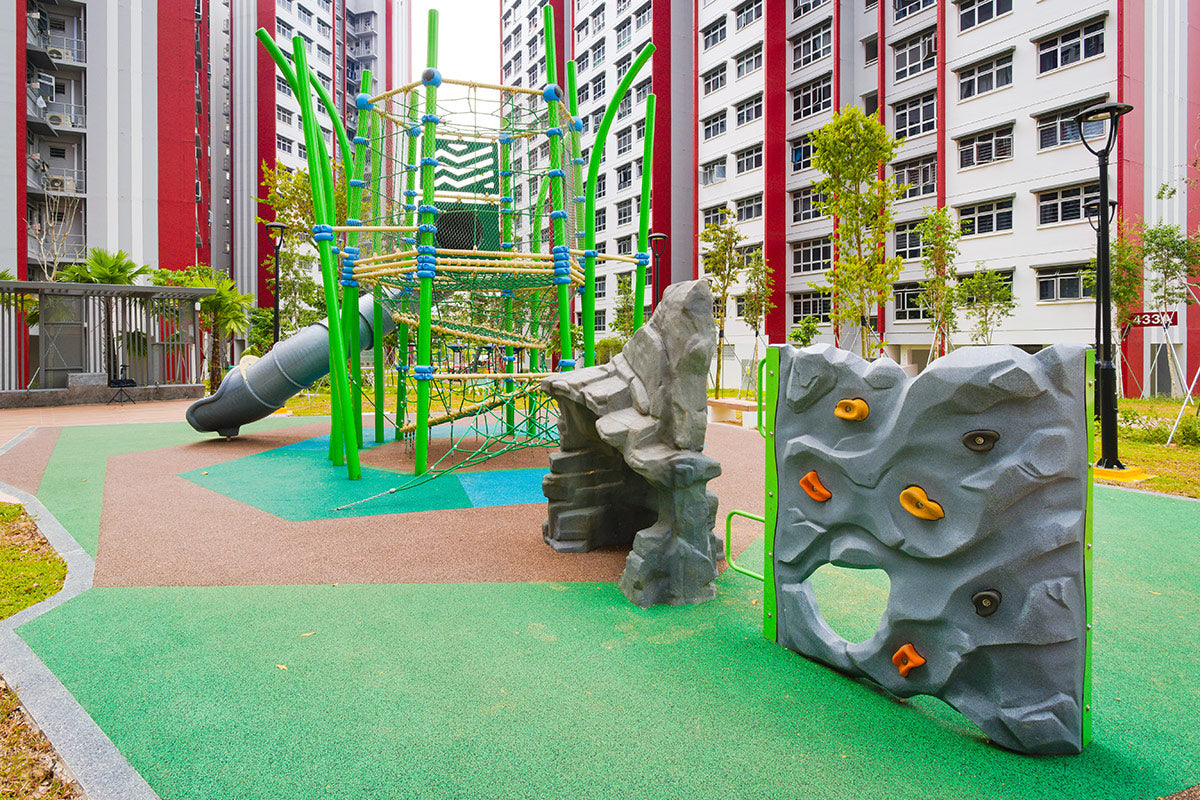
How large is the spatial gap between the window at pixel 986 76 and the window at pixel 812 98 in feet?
20.7

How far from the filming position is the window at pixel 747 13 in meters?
33.2

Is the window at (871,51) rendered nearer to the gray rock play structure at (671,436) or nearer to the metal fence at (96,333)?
the metal fence at (96,333)

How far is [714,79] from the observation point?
1423 inches

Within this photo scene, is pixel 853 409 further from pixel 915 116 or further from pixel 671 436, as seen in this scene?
pixel 915 116

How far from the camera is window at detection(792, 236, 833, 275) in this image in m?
31.5

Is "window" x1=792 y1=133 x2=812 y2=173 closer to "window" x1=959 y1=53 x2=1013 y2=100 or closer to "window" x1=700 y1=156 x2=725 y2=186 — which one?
"window" x1=700 y1=156 x2=725 y2=186

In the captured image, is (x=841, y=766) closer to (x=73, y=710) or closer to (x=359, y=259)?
(x=73, y=710)

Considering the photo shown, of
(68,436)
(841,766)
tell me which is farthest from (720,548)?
(68,436)

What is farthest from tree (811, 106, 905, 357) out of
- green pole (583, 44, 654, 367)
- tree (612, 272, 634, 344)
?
tree (612, 272, 634, 344)

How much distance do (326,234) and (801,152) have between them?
29835 mm

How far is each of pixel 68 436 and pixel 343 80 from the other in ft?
177

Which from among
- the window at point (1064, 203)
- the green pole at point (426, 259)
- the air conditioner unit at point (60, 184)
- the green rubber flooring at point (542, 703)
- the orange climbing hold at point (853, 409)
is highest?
the air conditioner unit at point (60, 184)

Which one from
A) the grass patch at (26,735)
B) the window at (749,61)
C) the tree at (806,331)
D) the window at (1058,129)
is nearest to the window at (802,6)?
the window at (749,61)

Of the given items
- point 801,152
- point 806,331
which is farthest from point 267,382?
point 801,152
